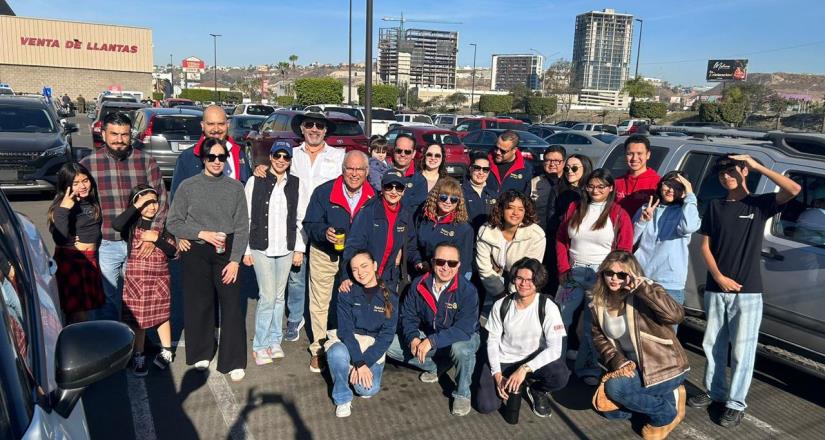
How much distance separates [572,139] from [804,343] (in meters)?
16.0

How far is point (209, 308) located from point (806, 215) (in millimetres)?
4362

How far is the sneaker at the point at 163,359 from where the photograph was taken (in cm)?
449

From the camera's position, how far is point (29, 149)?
1004cm

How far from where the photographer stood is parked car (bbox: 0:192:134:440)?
1.61 m

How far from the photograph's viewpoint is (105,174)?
4.38 meters

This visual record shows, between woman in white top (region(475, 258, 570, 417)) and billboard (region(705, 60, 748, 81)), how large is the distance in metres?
90.8

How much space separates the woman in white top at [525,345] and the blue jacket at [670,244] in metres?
0.87

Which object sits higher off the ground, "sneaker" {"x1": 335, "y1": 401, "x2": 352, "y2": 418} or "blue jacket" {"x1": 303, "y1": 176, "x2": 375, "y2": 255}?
"blue jacket" {"x1": 303, "y1": 176, "x2": 375, "y2": 255}

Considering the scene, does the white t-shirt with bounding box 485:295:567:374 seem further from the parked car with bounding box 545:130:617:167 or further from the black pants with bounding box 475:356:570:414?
the parked car with bounding box 545:130:617:167

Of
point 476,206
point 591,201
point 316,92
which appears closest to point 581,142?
point 476,206

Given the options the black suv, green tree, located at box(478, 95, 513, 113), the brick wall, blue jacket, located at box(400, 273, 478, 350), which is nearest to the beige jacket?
blue jacket, located at box(400, 273, 478, 350)

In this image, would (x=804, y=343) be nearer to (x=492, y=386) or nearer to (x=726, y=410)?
(x=726, y=410)

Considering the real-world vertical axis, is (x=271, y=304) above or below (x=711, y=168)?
below

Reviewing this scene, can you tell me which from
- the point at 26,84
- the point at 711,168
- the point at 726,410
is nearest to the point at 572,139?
the point at 711,168
